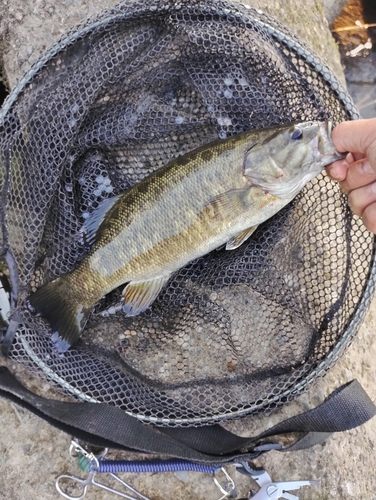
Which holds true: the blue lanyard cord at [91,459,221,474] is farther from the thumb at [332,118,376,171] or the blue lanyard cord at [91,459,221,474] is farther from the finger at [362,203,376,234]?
the thumb at [332,118,376,171]

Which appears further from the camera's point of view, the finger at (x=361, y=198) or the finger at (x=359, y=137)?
the finger at (x=361, y=198)

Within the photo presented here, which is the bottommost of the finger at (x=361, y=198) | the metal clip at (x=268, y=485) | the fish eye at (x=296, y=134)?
the metal clip at (x=268, y=485)

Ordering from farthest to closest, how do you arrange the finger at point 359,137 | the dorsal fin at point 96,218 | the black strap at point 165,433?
1. the dorsal fin at point 96,218
2. the black strap at point 165,433
3. the finger at point 359,137

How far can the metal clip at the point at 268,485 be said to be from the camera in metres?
2.33

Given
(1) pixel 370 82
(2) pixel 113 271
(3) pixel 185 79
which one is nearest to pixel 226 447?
(2) pixel 113 271

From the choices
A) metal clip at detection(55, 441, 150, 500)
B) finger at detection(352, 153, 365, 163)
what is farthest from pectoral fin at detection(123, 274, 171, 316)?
finger at detection(352, 153, 365, 163)

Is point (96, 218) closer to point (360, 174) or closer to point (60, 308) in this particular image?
point (60, 308)

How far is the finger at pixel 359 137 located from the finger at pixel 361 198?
211mm

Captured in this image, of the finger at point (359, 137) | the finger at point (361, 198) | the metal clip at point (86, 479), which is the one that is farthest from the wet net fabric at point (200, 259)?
the finger at point (359, 137)

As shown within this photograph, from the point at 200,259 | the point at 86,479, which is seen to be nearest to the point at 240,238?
the point at 200,259

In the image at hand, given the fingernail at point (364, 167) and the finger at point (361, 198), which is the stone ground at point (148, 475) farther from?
the fingernail at point (364, 167)

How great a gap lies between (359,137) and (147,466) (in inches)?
70.1

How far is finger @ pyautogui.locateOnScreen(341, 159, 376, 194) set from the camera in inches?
81.8

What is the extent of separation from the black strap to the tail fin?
28 cm
